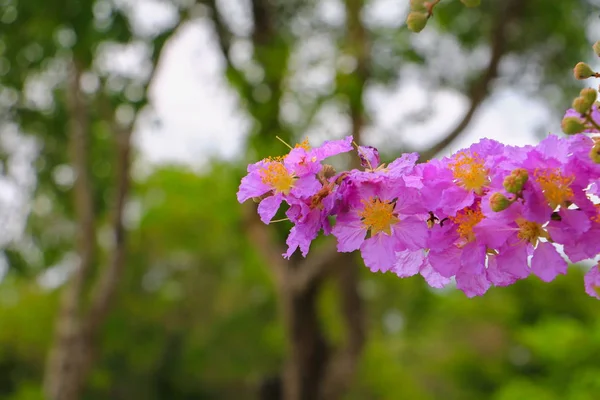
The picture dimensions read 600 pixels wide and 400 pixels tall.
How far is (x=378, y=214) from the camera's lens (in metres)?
0.88

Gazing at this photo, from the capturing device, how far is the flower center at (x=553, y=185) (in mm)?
813

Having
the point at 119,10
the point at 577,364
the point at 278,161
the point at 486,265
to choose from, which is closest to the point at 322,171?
the point at 278,161

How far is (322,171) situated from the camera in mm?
891

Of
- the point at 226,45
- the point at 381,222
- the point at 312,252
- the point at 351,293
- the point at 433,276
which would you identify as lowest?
the point at 351,293

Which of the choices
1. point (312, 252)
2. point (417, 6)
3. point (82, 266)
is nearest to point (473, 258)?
point (417, 6)

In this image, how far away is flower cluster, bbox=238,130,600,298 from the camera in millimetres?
828

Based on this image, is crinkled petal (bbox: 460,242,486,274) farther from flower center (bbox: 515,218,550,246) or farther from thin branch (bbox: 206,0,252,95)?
thin branch (bbox: 206,0,252,95)

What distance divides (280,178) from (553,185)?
280 mm

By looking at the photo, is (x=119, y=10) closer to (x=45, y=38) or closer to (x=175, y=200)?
(x=45, y=38)

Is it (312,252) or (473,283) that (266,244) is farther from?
(473,283)

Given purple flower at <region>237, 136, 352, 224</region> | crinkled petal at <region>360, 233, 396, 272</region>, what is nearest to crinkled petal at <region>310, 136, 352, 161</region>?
purple flower at <region>237, 136, 352, 224</region>

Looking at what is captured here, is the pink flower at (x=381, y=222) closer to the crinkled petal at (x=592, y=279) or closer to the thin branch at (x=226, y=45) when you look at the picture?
the crinkled petal at (x=592, y=279)

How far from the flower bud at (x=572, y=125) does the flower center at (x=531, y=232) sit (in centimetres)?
10

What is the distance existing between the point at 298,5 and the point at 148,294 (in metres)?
8.53
